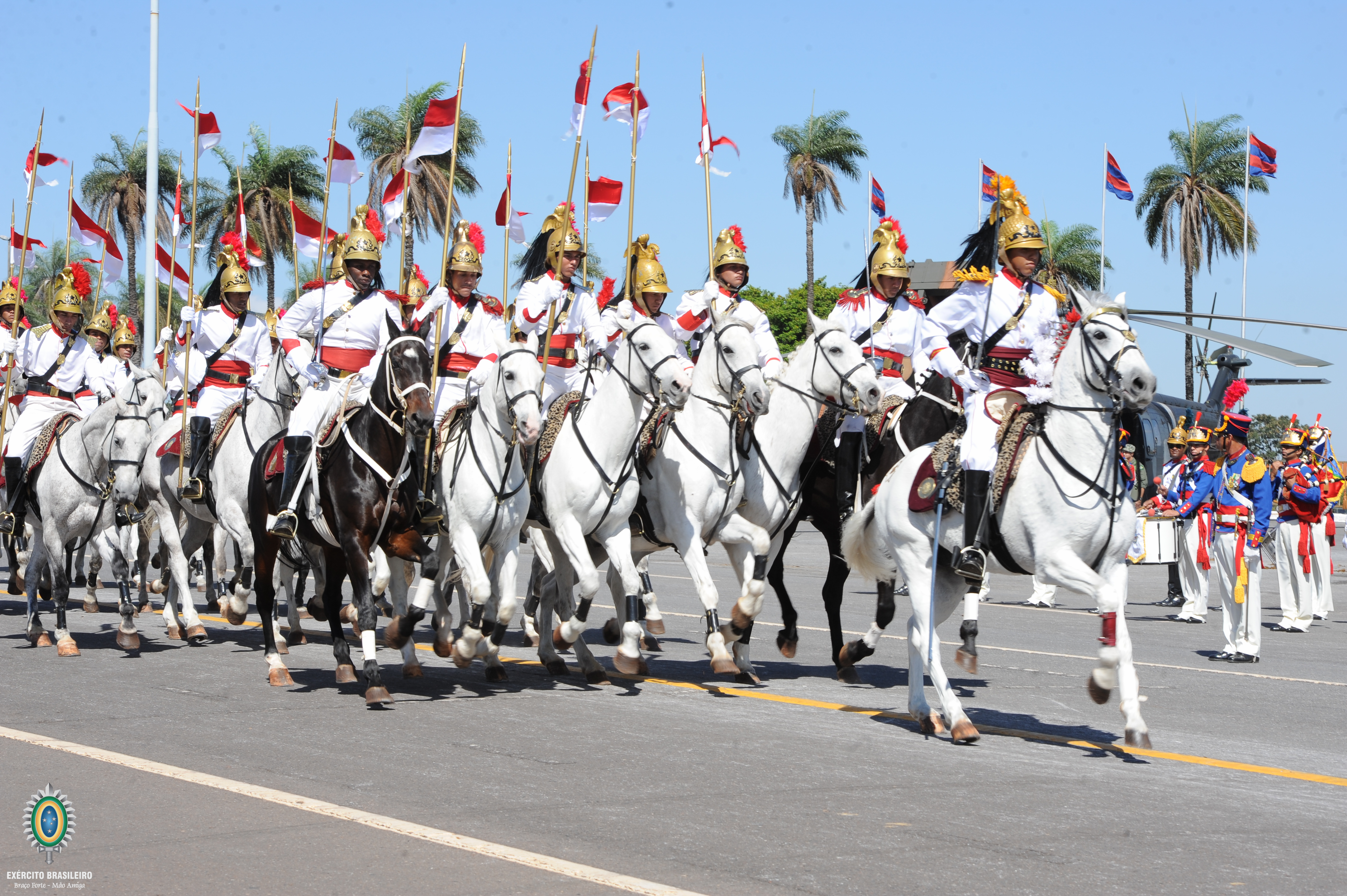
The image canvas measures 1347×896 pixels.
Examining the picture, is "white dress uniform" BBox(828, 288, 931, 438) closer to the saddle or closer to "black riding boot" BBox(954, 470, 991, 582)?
"black riding boot" BBox(954, 470, 991, 582)

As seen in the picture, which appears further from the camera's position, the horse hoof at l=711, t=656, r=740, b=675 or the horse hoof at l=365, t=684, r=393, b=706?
the horse hoof at l=711, t=656, r=740, b=675

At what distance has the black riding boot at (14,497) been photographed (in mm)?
14477

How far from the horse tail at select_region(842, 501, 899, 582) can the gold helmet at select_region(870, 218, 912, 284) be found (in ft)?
9.83

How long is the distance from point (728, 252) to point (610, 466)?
2903 millimetres

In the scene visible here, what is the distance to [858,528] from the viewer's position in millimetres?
10188

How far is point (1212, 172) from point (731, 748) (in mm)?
53258

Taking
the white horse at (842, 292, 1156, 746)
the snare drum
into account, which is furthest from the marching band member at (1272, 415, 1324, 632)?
the white horse at (842, 292, 1156, 746)

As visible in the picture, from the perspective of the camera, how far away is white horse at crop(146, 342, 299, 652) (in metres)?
13.5

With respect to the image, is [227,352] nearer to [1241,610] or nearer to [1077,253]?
[1241,610]

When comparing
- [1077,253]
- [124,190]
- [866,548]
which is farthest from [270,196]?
[866,548]

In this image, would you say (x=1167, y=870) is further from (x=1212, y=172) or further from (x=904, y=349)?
(x=1212, y=172)

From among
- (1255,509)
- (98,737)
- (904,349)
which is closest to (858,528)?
(904,349)

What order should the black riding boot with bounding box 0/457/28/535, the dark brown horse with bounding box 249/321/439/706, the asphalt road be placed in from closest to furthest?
1. the asphalt road
2. the dark brown horse with bounding box 249/321/439/706
3. the black riding boot with bounding box 0/457/28/535

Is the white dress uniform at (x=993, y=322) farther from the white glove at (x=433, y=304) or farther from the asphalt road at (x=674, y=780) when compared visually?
the white glove at (x=433, y=304)
